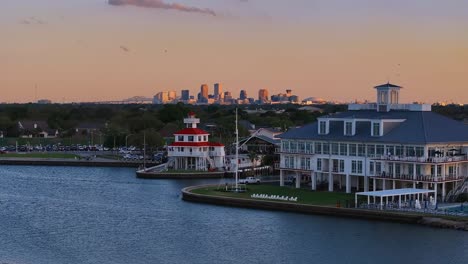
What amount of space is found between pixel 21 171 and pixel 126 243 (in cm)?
4588

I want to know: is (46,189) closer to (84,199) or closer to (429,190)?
(84,199)

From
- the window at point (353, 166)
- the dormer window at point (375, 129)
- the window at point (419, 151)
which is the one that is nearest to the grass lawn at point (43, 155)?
the window at point (353, 166)

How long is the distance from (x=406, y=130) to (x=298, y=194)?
8.39 metres

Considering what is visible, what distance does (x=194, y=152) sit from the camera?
279ft

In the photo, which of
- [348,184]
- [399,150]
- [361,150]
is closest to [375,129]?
[361,150]

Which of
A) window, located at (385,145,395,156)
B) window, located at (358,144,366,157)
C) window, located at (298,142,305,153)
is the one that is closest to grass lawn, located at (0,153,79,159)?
window, located at (298,142,305,153)

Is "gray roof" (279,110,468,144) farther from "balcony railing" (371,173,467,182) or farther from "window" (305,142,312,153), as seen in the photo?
"balcony railing" (371,173,467,182)

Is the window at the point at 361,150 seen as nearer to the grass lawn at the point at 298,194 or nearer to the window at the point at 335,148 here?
the window at the point at 335,148

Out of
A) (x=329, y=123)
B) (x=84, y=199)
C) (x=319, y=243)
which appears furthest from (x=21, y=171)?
(x=319, y=243)

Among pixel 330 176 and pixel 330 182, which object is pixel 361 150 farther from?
pixel 330 182

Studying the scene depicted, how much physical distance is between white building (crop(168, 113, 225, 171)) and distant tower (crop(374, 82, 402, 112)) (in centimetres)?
2449

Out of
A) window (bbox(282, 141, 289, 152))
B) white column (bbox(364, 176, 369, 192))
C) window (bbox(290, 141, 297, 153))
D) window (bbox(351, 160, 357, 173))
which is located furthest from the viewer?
window (bbox(282, 141, 289, 152))

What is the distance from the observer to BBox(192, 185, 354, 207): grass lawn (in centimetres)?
5566

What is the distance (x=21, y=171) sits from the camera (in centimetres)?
8869
